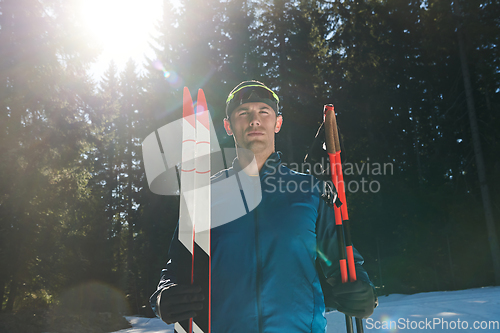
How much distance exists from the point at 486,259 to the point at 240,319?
21694 mm

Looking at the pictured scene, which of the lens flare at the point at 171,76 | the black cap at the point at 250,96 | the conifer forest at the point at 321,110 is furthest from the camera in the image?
the lens flare at the point at 171,76

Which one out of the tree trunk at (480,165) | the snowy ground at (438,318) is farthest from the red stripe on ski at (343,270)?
the tree trunk at (480,165)

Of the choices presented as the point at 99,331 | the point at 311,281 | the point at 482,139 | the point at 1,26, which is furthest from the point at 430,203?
the point at 1,26

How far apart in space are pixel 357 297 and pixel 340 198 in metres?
0.64

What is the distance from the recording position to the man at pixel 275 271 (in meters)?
1.72

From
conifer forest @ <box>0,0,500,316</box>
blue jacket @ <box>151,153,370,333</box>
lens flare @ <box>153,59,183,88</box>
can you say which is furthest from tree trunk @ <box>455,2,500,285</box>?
blue jacket @ <box>151,153,370,333</box>

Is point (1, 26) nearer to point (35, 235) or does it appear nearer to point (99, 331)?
point (35, 235)

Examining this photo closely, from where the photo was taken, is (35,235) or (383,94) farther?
(383,94)

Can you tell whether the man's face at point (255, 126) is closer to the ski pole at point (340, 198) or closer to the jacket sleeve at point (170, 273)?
the ski pole at point (340, 198)

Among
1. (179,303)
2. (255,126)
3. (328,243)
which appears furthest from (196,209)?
(328,243)

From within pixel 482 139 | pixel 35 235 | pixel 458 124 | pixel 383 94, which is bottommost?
pixel 35 235

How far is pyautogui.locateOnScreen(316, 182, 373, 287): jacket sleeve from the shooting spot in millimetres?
1980

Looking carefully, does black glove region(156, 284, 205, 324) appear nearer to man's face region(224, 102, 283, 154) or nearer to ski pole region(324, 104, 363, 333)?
ski pole region(324, 104, 363, 333)

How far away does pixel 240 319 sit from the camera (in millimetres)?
1715
